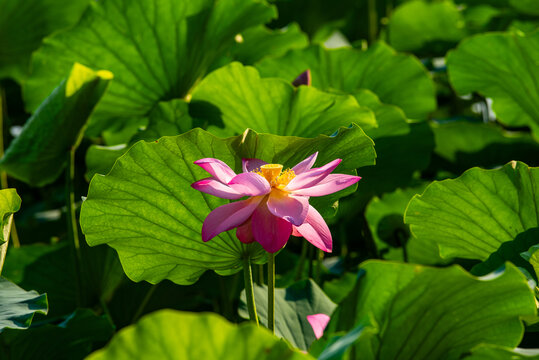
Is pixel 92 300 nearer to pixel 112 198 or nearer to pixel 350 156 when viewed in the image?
pixel 112 198

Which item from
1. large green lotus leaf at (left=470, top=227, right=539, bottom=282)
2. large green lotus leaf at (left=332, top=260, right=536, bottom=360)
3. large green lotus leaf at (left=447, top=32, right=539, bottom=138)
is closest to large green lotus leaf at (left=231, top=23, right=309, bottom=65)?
large green lotus leaf at (left=447, top=32, right=539, bottom=138)

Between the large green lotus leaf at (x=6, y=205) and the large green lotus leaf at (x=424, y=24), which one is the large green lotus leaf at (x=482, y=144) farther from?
the large green lotus leaf at (x=6, y=205)

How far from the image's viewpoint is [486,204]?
0.82 meters

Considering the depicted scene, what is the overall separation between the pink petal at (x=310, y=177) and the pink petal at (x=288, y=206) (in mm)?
11

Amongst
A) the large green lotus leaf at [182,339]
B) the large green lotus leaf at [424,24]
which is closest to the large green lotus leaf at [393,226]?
the large green lotus leaf at [424,24]

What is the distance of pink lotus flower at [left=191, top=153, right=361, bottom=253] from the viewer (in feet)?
2.06

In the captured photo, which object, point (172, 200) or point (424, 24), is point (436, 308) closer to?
point (172, 200)

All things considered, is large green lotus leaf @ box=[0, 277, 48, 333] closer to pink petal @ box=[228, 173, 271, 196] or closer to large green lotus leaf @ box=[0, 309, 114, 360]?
large green lotus leaf @ box=[0, 309, 114, 360]

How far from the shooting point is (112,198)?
75 centimetres

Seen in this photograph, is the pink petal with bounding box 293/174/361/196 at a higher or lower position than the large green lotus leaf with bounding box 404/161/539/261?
higher

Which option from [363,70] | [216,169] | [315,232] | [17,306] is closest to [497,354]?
[315,232]

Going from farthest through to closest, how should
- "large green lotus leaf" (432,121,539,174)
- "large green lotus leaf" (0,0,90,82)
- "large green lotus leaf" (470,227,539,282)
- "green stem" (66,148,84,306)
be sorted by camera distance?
"large green lotus leaf" (0,0,90,82) < "large green lotus leaf" (432,121,539,174) < "green stem" (66,148,84,306) < "large green lotus leaf" (470,227,539,282)

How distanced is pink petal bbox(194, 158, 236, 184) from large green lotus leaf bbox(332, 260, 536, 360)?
165 millimetres

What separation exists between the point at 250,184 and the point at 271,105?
0.39 metres
